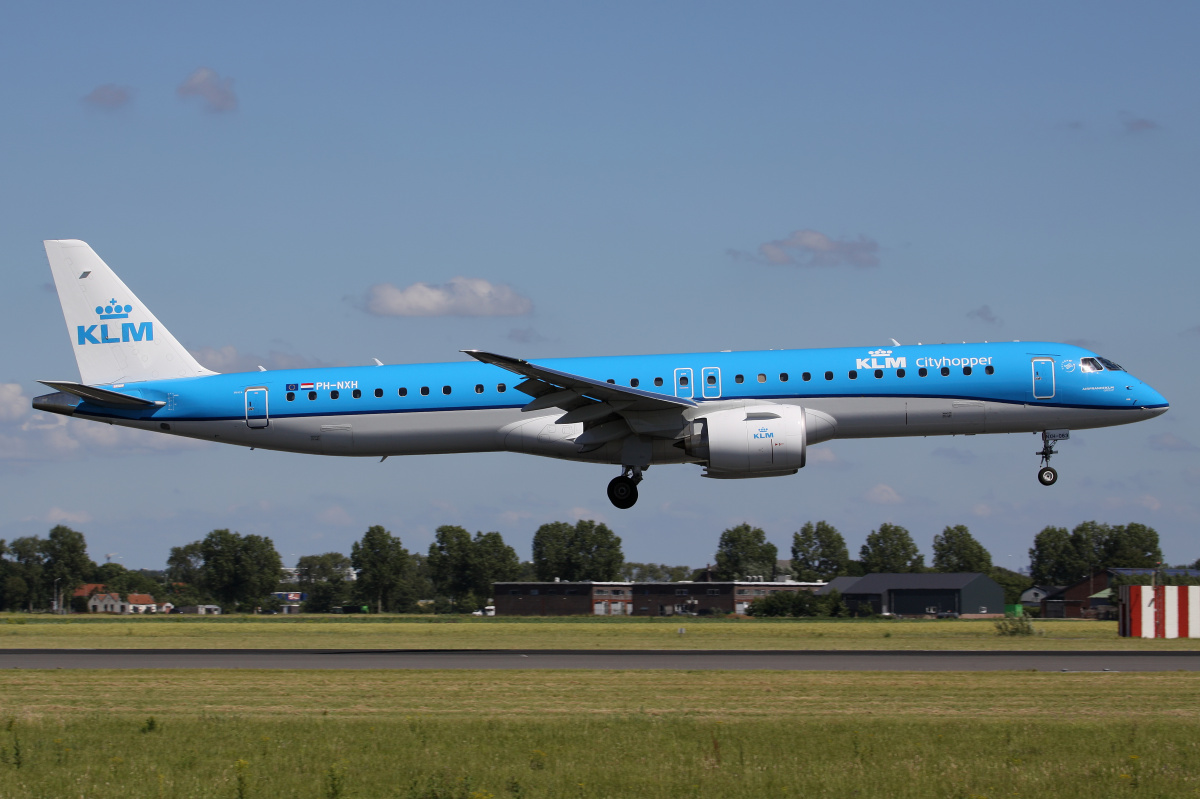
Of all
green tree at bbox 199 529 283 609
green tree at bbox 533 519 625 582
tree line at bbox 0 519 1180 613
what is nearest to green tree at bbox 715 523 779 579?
tree line at bbox 0 519 1180 613

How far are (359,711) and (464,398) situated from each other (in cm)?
1515

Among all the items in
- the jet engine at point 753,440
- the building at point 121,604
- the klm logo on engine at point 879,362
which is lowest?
the building at point 121,604

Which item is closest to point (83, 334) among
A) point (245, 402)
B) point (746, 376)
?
point (245, 402)

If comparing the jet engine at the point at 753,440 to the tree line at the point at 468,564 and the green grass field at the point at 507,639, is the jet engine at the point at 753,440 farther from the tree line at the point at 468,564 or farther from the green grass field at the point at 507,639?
the tree line at the point at 468,564

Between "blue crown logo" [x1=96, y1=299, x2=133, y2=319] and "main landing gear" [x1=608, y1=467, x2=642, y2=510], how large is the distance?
16.5m

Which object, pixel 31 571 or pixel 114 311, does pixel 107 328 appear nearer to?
pixel 114 311

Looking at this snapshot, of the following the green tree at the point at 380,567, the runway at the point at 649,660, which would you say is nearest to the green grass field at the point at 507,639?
the runway at the point at 649,660

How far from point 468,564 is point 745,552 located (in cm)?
5227

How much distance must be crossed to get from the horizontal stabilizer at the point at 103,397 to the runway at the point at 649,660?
734 cm

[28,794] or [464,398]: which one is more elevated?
[464,398]

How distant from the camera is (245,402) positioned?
35031mm

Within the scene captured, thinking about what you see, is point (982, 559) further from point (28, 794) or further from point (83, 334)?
point (28, 794)

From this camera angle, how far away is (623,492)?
34.0 meters

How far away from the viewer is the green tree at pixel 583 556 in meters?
131
